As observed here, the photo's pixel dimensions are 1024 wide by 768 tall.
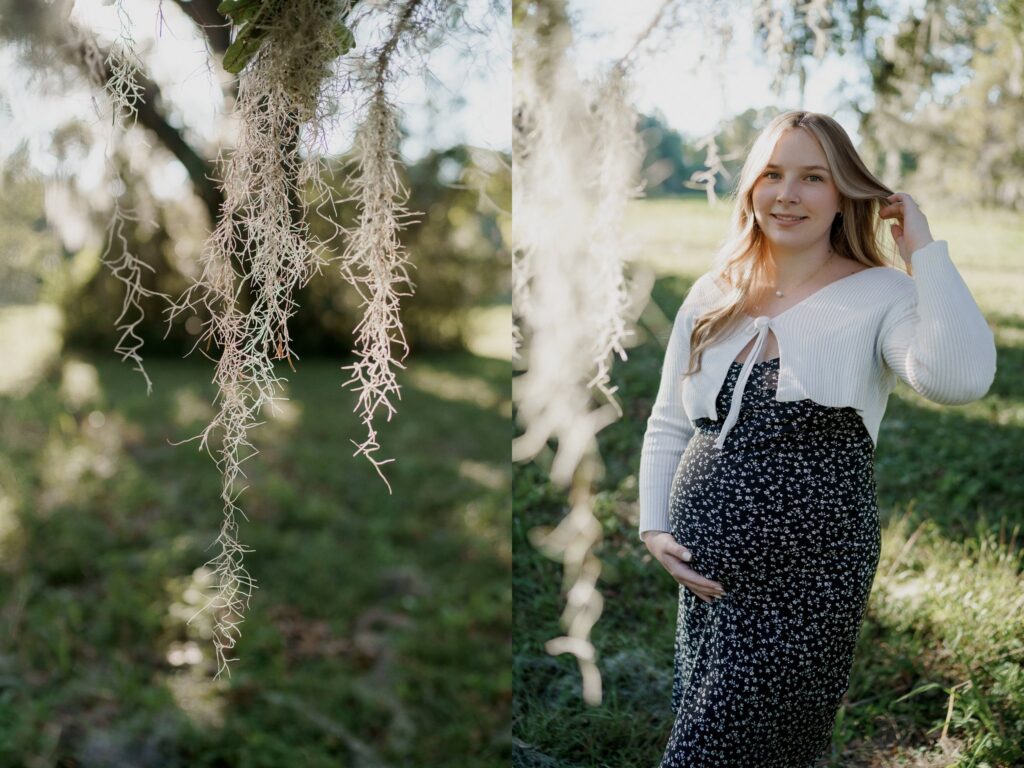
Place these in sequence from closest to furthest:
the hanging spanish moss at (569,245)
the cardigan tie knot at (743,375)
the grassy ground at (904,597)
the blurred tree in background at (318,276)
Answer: the cardigan tie knot at (743,375) → the hanging spanish moss at (569,245) → the grassy ground at (904,597) → the blurred tree in background at (318,276)

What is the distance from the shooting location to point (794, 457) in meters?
1.30

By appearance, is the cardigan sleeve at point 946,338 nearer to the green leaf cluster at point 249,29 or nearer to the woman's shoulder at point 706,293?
the woman's shoulder at point 706,293

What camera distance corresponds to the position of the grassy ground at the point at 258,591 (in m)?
2.92

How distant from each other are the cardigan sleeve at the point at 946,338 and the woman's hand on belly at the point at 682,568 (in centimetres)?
42

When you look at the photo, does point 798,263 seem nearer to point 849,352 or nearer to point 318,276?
point 849,352

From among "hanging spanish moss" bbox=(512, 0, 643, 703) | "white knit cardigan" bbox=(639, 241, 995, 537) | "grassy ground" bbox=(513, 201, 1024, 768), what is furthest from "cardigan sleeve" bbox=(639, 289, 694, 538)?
"grassy ground" bbox=(513, 201, 1024, 768)

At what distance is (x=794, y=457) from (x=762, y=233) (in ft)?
1.22

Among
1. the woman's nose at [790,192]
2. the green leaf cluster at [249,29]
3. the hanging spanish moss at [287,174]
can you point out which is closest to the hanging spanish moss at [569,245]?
the woman's nose at [790,192]

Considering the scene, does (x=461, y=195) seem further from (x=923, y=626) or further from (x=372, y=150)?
(x=372, y=150)

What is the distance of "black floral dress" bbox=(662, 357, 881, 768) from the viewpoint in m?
1.29

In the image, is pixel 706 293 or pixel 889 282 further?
pixel 706 293

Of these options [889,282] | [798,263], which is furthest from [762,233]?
[889,282]

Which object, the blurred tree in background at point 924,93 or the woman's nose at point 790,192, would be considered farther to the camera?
the blurred tree in background at point 924,93

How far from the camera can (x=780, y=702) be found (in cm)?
132
